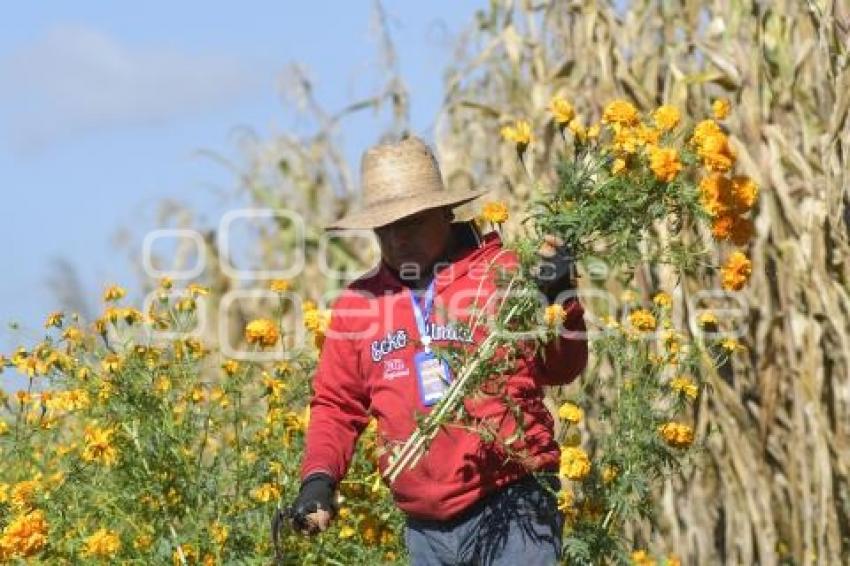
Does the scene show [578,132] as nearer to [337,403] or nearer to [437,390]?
[437,390]

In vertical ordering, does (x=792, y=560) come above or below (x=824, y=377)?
below

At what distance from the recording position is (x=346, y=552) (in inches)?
179

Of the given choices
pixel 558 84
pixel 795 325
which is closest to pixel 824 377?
pixel 795 325

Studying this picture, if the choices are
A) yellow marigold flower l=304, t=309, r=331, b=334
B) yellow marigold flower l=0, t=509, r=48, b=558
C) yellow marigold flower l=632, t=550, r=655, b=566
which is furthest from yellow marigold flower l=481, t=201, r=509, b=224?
yellow marigold flower l=632, t=550, r=655, b=566

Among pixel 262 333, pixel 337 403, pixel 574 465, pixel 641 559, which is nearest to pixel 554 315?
pixel 574 465

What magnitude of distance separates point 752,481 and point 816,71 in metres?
1.40

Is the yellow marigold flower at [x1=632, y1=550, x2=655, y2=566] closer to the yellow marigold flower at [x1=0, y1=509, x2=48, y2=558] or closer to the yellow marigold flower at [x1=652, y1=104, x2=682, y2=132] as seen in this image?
the yellow marigold flower at [x1=652, y1=104, x2=682, y2=132]

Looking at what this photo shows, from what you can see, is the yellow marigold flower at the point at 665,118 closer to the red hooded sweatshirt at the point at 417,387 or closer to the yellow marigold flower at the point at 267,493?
the red hooded sweatshirt at the point at 417,387

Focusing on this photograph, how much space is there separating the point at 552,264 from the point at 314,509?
0.72 m

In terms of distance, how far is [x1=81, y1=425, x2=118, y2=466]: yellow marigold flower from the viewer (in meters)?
4.22

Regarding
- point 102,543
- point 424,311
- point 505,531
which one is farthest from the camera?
point 102,543

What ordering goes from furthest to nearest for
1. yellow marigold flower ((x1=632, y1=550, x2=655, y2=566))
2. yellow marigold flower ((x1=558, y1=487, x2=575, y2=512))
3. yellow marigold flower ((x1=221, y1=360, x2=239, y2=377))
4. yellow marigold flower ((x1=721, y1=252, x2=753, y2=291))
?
yellow marigold flower ((x1=632, y1=550, x2=655, y2=566)) < yellow marigold flower ((x1=221, y1=360, x2=239, y2=377)) < yellow marigold flower ((x1=558, y1=487, x2=575, y2=512)) < yellow marigold flower ((x1=721, y1=252, x2=753, y2=291))

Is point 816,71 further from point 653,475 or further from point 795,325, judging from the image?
point 653,475

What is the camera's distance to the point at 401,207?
3.87 m
